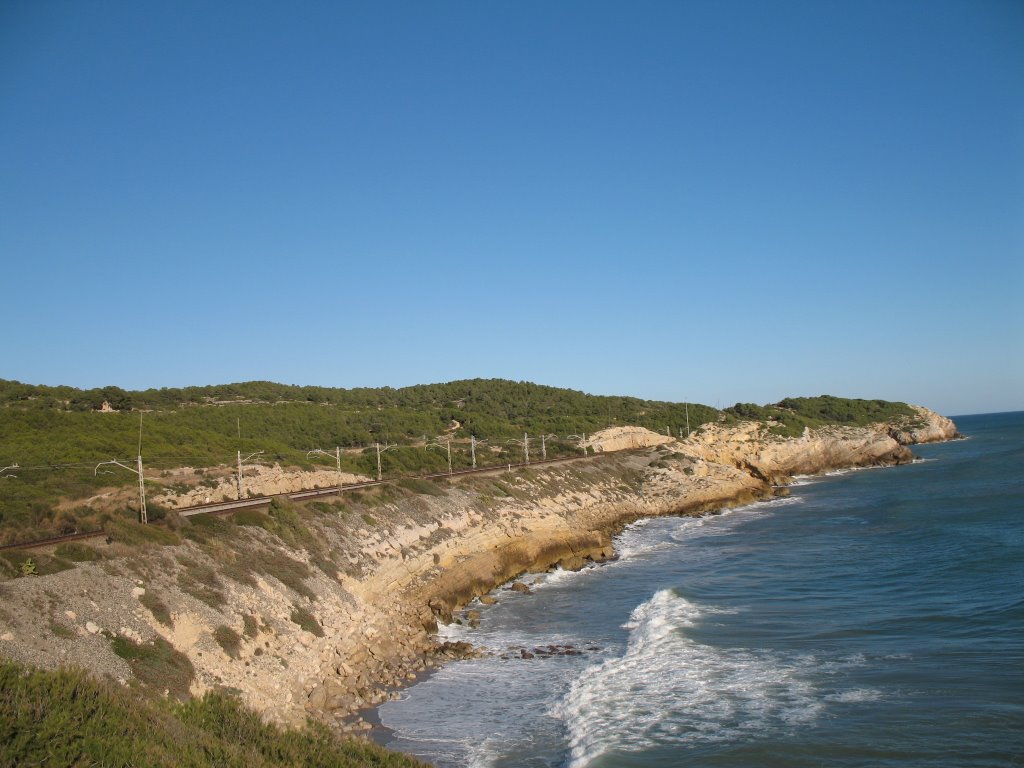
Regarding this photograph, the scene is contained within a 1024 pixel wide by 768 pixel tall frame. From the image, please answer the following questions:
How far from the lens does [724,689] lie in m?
15.6

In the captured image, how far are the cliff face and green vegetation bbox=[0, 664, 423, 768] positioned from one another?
2.93 m

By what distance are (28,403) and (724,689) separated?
5441cm

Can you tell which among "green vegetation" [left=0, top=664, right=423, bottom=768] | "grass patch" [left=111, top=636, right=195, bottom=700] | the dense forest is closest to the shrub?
"grass patch" [left=111, top=636, right=195, bottom=700]

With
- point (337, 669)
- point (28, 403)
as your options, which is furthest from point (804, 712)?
point (28, 403)

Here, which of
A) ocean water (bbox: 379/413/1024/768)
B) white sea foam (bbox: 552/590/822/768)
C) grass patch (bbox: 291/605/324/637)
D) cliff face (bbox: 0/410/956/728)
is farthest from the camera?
grass patch (bbox: 291/605/324/637)

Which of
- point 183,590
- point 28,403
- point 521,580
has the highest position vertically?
point 28,403

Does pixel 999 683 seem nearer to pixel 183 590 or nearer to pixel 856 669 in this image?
pixel 856 669

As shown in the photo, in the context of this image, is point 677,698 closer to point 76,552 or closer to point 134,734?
point 134,734

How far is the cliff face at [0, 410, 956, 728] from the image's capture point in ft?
45.8

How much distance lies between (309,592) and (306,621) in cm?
183

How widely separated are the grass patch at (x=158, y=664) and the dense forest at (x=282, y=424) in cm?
712

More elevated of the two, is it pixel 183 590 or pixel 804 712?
pixel 183 590

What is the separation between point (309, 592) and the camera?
2028 cm

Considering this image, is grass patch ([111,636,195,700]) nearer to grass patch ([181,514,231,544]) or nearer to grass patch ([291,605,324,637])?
grass patch ([291,605,324,637])
